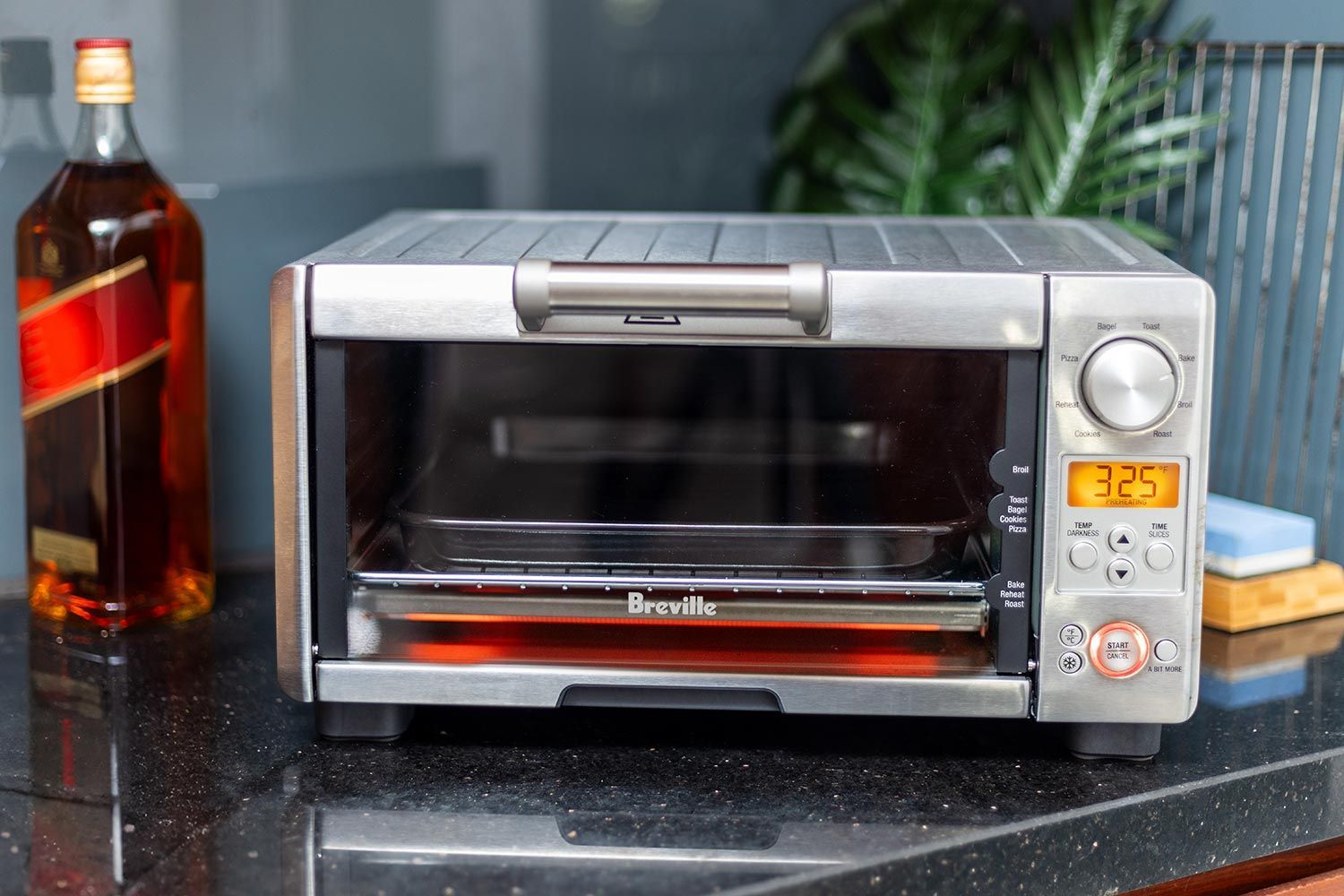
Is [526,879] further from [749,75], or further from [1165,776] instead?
[749,75]

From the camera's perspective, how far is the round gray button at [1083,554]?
76cm

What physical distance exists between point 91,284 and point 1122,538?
0.69 meters

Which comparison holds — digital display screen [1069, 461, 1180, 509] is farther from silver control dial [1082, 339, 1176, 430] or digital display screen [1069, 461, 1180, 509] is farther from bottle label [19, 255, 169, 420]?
bottle label [19, 255, 169, 420]

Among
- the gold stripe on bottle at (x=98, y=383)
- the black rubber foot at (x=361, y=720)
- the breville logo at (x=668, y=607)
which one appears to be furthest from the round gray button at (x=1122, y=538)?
the gold stripe on bottle at (x=98, y=383)

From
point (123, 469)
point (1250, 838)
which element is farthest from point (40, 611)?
point (1250, 838)

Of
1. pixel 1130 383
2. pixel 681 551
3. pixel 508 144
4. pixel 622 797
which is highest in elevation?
pixel 508 144

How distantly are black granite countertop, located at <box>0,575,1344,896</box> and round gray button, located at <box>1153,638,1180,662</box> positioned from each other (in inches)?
2.8

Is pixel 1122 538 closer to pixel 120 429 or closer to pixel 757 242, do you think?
pixel 757 242

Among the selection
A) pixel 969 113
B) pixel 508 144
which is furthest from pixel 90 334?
pixel 969 113

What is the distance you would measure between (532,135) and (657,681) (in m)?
0.64

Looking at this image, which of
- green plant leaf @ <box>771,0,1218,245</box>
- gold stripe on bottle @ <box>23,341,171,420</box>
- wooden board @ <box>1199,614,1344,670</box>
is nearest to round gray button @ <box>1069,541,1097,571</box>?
wooden board @ <box>1199,614,1344,670</box>

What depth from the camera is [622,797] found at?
2.55 feet

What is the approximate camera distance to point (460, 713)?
0.88m

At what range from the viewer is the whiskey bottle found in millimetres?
989
